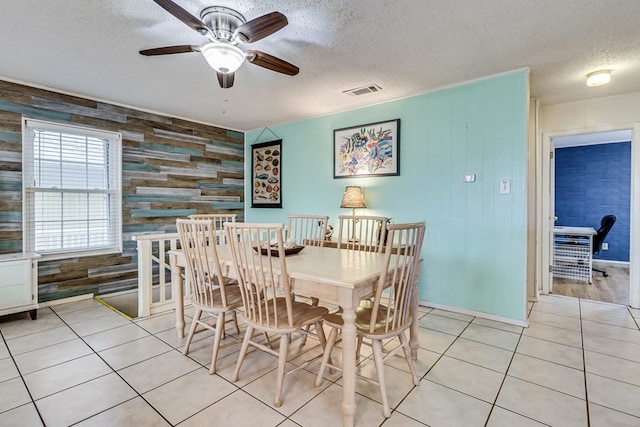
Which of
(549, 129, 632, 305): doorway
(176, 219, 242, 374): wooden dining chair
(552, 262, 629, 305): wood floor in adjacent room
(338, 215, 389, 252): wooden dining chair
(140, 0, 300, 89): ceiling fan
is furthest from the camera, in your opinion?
(549, 129, 632, 305): doorway

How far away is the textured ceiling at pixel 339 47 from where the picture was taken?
200 cm

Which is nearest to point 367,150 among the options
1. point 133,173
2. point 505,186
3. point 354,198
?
point 354,198

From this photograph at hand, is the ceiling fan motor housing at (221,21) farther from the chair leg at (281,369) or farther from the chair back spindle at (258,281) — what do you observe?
the chair leg at (281,369)

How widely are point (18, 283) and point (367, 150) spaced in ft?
12.5

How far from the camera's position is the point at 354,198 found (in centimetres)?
377

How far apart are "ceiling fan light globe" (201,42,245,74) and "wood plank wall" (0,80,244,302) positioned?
8.40 ft

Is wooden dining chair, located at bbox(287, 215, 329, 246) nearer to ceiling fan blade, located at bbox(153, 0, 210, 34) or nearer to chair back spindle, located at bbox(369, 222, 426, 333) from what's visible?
chair back spindle, located at bbox(369, 222, 426, 333)

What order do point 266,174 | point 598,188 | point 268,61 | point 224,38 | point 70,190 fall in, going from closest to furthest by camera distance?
1. point 224,38
2. point 268,61
3. point 70,190
4. point 266,174
5. point 598,188

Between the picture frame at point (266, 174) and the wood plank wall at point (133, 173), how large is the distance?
27 centimetres

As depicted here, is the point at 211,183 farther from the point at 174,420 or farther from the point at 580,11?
the point at 580,11

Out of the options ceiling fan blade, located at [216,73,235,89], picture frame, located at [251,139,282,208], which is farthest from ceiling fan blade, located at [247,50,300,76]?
picture frame, located at [251,139,282,208]

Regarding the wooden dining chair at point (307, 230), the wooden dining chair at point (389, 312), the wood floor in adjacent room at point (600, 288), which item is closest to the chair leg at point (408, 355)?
the wooden dining chair at point (389, 312)

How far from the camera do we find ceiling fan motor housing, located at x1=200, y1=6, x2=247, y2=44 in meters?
2.00

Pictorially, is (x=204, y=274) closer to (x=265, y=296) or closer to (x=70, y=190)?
(x=265, y=296)
